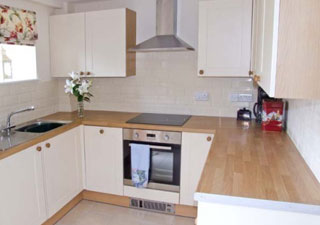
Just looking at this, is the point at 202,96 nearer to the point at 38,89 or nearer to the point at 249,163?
the point at 249,163

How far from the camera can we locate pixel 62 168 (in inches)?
108

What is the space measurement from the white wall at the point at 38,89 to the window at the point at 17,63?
0.21ft

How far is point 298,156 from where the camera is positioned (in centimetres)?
191

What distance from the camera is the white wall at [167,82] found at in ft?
10.2

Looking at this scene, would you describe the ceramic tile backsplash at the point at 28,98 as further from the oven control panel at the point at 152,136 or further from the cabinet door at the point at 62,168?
the oven control panel at the point at 152,136

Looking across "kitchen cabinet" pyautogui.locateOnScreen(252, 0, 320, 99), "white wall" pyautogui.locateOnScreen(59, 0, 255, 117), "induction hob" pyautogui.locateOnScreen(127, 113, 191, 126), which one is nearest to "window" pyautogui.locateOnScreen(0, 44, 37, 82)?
"white wall" pyautogui.locateOnScreen(59, 0, 255, 117)

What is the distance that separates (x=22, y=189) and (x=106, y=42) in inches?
67.1

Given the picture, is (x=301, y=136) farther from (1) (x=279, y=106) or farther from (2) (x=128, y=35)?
(2) (x=128, y=35)

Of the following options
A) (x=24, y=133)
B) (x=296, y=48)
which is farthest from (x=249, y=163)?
(x=24, y=133)

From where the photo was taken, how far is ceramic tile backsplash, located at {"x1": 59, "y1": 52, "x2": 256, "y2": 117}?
10.3 ft

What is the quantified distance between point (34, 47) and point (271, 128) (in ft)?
8.64

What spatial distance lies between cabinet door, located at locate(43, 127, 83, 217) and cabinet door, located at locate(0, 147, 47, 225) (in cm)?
10

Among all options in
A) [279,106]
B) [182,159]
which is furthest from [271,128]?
[182,159]

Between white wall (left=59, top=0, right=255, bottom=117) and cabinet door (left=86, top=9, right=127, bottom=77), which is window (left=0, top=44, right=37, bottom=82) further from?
white wall (left=59, top=0, right=255, bottom=117)
